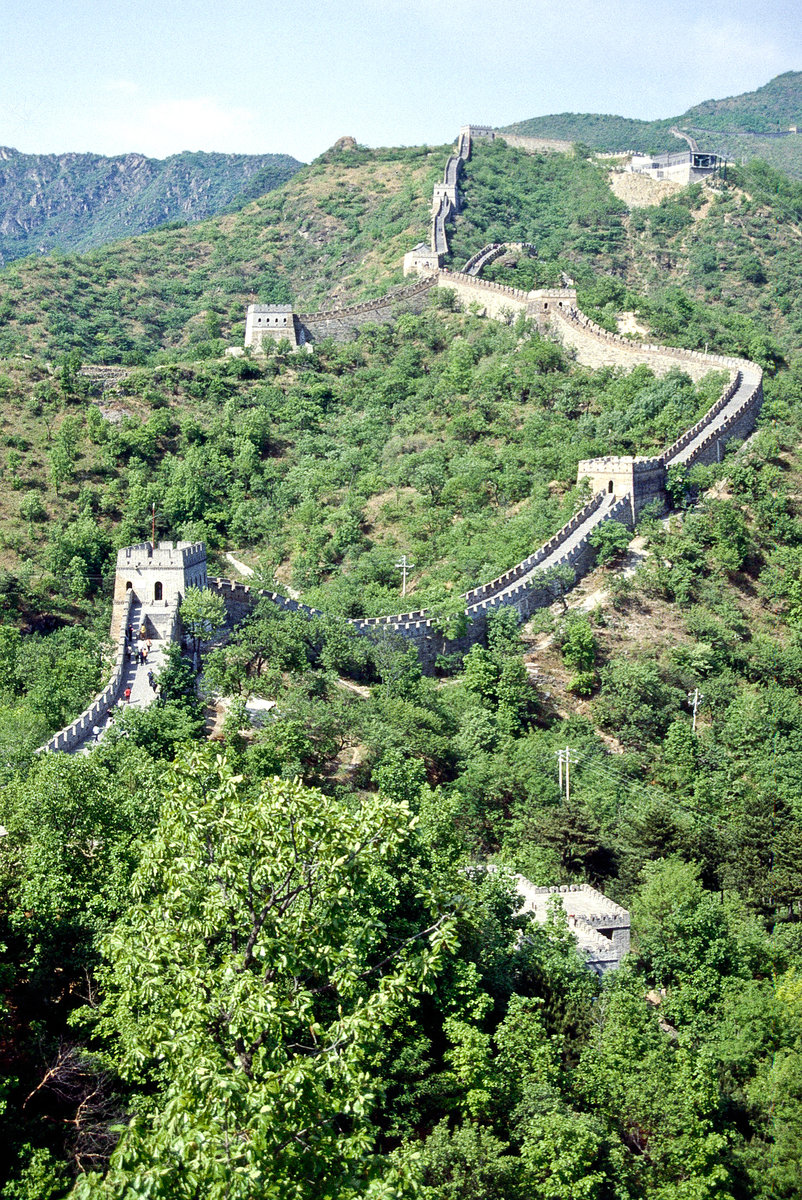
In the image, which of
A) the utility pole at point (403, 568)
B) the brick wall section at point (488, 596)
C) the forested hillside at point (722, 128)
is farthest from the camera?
the forested hillside at point (722, 128)

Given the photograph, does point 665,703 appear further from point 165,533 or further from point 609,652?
point 165,533

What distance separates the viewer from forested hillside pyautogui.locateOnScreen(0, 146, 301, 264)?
5721 inches

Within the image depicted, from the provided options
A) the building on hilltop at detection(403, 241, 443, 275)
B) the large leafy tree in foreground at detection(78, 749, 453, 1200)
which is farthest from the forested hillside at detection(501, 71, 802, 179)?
the large leafy tree in foreground at detection(78, 749, 453, 1200)

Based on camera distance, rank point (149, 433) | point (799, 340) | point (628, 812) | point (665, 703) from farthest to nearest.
A: point (799, 340) < point (149, 433) < point (665, 703) < point (628, 812)

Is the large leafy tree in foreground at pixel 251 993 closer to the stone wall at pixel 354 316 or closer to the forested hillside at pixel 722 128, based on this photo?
the stone wall at pixel 354 316

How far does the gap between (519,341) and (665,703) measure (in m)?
26.3

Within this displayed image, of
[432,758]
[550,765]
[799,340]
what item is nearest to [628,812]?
[550,765]

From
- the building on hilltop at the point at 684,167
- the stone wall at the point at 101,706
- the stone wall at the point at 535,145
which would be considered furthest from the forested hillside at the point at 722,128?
the stone wall at the point at 101,706

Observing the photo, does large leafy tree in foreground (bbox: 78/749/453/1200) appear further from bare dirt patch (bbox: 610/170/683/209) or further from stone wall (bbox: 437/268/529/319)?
bare dirt patch (bbox: 610/170/683/209)

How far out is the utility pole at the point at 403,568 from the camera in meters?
45.3

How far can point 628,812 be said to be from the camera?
3466 centimetres

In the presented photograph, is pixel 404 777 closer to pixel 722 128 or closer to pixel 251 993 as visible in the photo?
pixel 251 993

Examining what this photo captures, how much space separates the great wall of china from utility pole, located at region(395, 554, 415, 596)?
11.1ft

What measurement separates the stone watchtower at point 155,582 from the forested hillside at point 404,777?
4.67ft
